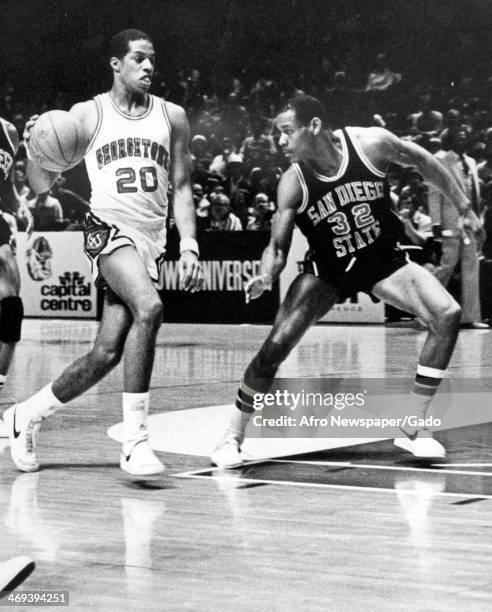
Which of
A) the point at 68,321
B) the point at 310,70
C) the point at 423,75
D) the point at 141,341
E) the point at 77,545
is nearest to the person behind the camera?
the point at 77,545

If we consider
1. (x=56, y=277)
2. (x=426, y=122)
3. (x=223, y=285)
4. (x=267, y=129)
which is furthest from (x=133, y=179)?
(x=267, y=129)

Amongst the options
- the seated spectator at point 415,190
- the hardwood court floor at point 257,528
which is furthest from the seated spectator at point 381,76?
the hardwood court floor at point 257,528

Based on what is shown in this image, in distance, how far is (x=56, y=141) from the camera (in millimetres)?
6043

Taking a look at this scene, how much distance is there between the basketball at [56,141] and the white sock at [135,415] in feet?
4.01

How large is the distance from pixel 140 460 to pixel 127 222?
116 cm

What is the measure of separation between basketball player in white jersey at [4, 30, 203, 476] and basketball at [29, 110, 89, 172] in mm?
51

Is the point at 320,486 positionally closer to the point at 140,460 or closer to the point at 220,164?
the point at 140,460

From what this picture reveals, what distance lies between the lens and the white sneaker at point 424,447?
6129mm

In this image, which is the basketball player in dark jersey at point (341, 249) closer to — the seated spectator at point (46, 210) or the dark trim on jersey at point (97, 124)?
the dark trim on jersey at point (97, 124)

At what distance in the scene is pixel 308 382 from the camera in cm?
988

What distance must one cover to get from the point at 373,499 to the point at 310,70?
19.2m

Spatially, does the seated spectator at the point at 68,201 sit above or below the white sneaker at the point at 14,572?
above

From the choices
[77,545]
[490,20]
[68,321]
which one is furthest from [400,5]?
[77,545]

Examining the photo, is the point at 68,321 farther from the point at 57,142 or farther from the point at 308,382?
the point at 57,142
